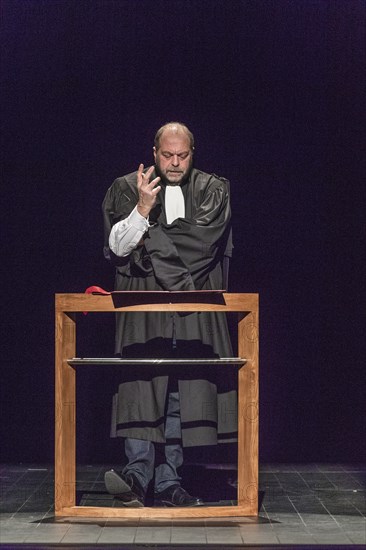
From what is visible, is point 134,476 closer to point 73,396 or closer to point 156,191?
point 73,396

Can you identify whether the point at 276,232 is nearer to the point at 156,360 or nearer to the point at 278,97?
the point at 278,97

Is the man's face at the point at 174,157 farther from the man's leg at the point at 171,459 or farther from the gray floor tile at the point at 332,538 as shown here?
the gray floor tile at the point at 332,538

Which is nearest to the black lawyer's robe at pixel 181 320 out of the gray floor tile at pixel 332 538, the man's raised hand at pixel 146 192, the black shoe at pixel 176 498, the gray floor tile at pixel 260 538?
the man's raised hand at pixel 146 192

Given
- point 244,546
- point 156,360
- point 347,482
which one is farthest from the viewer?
point 347,482

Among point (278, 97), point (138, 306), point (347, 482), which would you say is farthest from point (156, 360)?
point (278, 97)

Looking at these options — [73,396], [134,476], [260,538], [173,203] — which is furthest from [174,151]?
[260,538]

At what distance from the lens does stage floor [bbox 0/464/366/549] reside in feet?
16.4

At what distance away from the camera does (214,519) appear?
5.41 m

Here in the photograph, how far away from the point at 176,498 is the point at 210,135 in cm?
206

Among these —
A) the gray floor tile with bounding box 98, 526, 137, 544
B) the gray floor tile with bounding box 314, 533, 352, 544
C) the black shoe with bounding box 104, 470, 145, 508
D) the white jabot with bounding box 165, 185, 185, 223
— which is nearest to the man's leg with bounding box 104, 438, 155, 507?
the black shoe with bounding box 104, 470, 145, 508

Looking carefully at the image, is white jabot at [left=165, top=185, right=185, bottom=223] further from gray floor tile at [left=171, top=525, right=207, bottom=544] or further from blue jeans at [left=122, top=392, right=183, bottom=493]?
gray floor tile at [left=171, top=525, right=207, bottom=544]

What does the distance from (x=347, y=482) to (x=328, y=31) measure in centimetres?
234

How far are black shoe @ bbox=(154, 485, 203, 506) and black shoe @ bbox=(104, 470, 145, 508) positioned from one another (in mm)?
Result: 149

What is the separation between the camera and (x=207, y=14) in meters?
6.76
